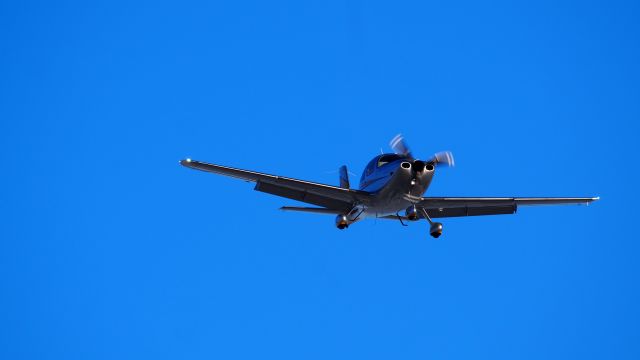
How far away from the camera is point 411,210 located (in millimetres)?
29875

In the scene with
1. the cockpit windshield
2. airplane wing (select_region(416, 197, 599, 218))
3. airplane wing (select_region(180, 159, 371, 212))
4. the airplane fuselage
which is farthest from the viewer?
airplane wing (select_region(416, 197, 599, 218))

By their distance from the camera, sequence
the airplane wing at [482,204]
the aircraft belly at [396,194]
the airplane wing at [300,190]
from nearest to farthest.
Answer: the aircraft belly at [396,194]
the airplane wing at [300,190]
the airplane wing at [482,204]

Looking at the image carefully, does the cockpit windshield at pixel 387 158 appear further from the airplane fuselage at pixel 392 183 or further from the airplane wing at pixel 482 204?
the airplane wing at pixel 482 204

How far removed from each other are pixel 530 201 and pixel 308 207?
9.91 metres

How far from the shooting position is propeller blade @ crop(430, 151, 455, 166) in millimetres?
29562

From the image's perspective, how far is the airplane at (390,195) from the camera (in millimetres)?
29328

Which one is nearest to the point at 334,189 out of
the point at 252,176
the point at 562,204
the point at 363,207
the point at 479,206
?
the point at 363,207

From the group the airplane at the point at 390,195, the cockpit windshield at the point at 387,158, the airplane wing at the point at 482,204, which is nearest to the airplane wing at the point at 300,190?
the airplane at the point at 390,195

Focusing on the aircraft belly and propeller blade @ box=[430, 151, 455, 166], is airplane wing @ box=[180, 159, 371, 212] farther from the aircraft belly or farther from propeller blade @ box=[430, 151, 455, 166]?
propeller blade @ box=[430, 151, 455, 166]

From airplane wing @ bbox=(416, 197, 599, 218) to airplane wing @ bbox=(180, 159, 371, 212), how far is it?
313 cm

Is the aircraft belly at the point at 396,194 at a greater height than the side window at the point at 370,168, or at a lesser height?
lesser

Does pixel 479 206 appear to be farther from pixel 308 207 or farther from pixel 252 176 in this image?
pixel 252 176

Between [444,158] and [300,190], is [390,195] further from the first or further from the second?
[300,190]

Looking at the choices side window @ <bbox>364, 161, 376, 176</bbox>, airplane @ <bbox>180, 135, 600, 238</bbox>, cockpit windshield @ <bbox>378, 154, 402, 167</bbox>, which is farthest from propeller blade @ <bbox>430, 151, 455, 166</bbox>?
side window @ <bbox>364, 161, 376, 176</bbox>
